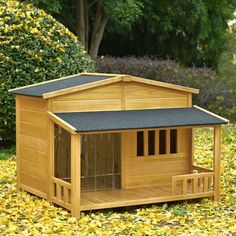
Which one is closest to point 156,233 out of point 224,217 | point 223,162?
point 224,217

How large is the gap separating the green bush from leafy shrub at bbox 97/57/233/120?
5528 millimetres

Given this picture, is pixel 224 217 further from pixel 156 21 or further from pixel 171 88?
pixel 156 21

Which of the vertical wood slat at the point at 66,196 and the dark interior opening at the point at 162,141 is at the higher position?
the dark interior opening at the point at 162,141

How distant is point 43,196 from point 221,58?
17.0 metres

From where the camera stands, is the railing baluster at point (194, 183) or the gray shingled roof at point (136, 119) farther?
the railing baluster at point (194, 183)

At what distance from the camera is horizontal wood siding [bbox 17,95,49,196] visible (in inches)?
348

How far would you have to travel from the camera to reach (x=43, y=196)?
897cm

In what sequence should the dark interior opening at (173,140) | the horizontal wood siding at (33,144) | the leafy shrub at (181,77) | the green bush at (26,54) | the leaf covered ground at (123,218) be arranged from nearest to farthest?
the leaf covered ground at (123,218) < the horizontal wood siding at (33,144) < the dark interior opening at (173,140) < the green bush at (26,54) < the leafy shrub at (181,77)

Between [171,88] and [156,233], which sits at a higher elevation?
[171,88]

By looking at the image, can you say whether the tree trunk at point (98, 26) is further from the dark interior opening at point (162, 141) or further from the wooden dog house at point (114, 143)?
the dark interior opening at point (162, 141)

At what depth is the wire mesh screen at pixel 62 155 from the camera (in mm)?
9180

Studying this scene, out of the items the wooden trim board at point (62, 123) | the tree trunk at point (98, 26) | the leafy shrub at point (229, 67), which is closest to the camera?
the wooden trim board at point (62, 123)

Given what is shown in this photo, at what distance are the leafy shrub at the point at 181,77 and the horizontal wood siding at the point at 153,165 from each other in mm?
9058

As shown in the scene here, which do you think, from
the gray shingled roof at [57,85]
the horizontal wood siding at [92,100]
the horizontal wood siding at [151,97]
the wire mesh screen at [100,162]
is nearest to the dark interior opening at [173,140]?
the horizontal wood siding at [151,97]
